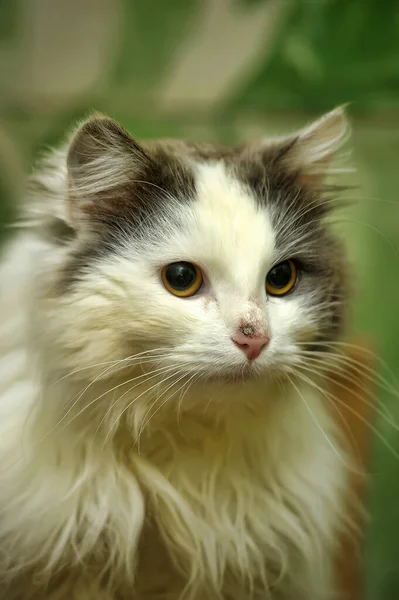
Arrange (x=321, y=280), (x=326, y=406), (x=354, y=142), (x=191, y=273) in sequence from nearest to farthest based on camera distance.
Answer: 1. (x=191, y=273)
2. (x=321, y=280)
3. (x=326, y=406)
4. (x=354, y=142)

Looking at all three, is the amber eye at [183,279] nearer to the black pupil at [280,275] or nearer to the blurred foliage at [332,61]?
the black pupil at [280,275]

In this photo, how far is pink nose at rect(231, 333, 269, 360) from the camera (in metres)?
0.70

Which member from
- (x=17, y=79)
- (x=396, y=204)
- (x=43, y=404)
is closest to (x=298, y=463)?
(x=43, y=404)

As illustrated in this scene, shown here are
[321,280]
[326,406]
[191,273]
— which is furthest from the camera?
[326,406]

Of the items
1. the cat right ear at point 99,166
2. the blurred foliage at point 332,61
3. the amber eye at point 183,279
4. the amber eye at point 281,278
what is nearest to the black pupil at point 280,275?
the amber eye at point 281,278

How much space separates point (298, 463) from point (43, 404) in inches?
15.4

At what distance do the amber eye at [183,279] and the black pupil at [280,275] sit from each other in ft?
0.35

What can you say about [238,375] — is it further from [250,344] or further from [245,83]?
[245,83]

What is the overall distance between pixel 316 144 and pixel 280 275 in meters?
0.20

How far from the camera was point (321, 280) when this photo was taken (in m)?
0.87

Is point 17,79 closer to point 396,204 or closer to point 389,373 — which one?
point 396,204

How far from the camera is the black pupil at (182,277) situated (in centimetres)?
76

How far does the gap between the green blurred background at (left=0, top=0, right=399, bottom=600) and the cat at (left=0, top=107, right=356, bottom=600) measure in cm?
22

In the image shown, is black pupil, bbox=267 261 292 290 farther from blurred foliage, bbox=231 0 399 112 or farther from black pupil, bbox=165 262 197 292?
blurred foliage, bbox=231 0 399 112
